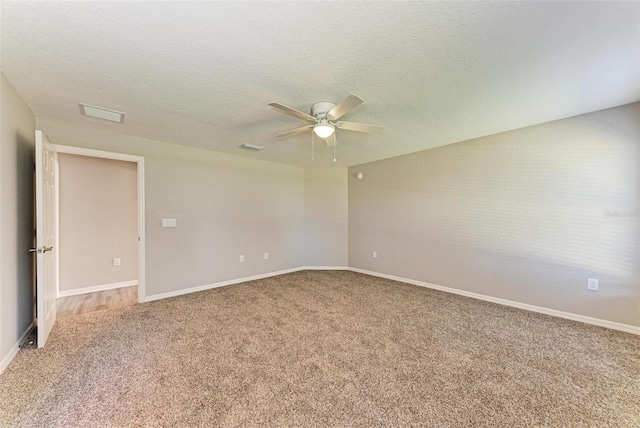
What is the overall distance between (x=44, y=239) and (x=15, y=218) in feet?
0.92

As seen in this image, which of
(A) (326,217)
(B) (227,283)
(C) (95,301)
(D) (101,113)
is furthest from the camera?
(A) (326,217)

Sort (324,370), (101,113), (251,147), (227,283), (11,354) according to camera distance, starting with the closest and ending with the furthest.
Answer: (324,370)
(11,354)
(101,113)
(251,147)
(227,283)

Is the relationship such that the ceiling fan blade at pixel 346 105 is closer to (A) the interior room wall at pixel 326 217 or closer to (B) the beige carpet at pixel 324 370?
(B) the beige carpet at pixel 324 370

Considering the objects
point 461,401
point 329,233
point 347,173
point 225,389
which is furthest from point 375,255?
point 225,389

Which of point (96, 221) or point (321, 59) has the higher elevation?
point (321, 59)

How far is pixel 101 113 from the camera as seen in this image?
2688 mm

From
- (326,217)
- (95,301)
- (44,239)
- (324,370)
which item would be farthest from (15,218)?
(326,217)

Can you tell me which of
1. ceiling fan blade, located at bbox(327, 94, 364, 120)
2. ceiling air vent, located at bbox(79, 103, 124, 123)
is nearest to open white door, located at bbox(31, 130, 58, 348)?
ceiling air vent, located at bbox(79, 103, 124, 123)

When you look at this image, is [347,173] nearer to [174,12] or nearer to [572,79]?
[572,79]

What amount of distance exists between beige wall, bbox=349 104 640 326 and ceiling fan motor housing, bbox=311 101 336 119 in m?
2.44

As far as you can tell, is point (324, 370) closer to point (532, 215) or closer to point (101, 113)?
point (532, 215)

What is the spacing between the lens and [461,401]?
1628mm

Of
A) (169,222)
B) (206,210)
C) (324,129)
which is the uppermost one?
(324,129)

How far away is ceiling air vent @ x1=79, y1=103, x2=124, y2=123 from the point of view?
256cm
